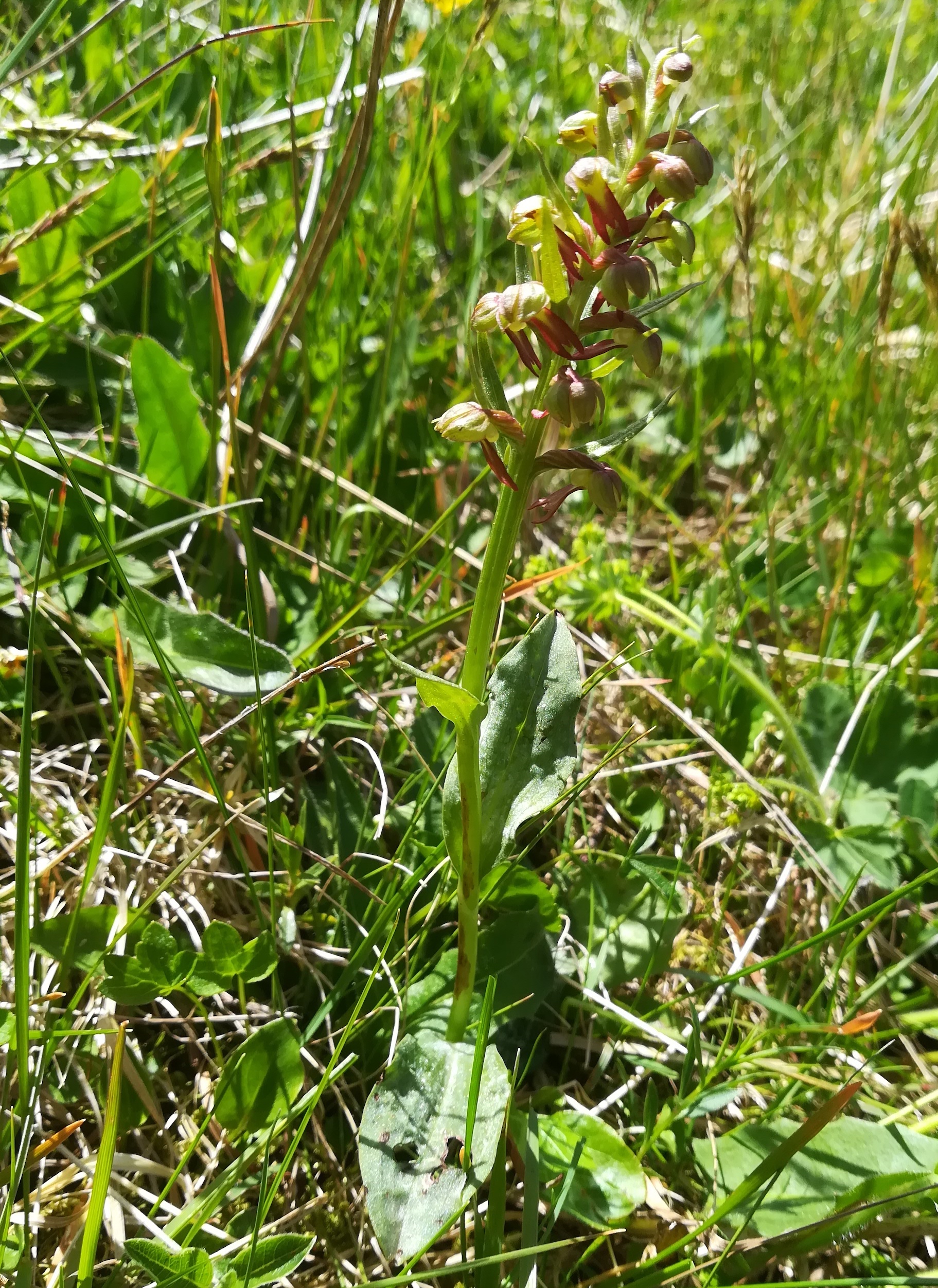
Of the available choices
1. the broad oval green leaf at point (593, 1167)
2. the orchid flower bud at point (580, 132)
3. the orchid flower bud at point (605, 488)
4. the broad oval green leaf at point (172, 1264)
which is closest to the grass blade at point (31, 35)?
the orchid flower bud at point (580, 132)

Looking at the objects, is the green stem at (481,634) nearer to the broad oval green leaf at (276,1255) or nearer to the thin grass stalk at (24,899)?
the broad oval green leaf at (276,1255)

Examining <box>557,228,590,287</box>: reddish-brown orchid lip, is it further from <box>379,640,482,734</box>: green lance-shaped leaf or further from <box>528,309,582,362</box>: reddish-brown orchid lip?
<box>379,640,482,734</box>: green lance-shaped leaf

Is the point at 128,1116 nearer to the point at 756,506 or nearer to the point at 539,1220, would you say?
the point at 539,1220

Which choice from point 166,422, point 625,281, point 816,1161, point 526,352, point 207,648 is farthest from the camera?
point 166,422

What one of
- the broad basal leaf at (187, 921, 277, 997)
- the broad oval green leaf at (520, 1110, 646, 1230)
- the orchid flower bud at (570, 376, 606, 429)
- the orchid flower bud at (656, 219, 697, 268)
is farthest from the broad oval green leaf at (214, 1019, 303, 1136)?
the orchid flower bud at (656, 219, 697, 268)

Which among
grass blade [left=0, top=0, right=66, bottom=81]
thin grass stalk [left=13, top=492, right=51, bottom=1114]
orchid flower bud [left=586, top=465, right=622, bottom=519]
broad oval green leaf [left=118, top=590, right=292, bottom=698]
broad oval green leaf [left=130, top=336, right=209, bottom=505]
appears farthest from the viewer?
broad oval green leaf [left=130, top=336, right=209, bottom=505]

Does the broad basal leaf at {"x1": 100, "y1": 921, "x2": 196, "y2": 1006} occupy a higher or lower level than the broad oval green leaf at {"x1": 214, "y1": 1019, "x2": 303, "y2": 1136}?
higher

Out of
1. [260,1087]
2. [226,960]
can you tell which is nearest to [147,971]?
[226,960]

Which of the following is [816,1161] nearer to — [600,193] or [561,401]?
[561,401]
